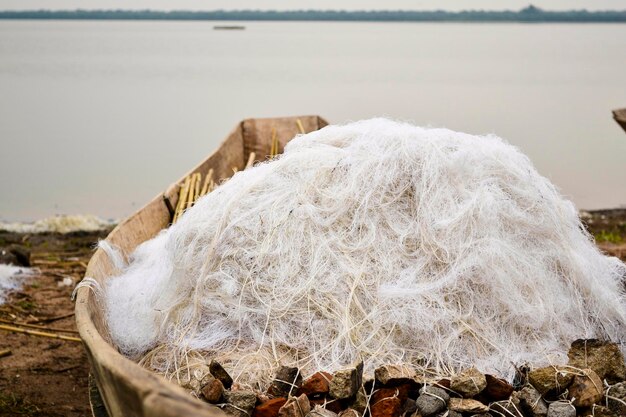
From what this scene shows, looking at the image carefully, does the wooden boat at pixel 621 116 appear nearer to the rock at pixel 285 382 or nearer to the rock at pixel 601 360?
the rock at pixel 601 360

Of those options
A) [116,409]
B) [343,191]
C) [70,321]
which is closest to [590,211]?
[70,321]

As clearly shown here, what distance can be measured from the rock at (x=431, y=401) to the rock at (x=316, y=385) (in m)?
0.32

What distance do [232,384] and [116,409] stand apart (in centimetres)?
70

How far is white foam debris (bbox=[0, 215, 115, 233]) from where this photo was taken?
9.82 meters

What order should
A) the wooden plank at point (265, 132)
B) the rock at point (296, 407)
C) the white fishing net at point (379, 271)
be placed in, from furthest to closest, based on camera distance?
1. the wooden plank at point (265, 132)
2. the white fishing net at point (379, 271)
3. the rock at point (296, 407)

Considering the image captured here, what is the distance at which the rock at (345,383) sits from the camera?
240cm

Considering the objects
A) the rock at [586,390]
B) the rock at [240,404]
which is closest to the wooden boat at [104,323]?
the rock at [240,404]

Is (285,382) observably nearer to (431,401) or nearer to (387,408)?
(387,408)

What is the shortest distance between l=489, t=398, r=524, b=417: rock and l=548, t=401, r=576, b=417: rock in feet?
0.36

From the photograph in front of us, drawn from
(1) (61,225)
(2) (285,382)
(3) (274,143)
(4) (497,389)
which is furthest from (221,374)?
(1) (61,225)

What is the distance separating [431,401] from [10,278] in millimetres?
5244

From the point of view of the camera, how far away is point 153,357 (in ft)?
9.65

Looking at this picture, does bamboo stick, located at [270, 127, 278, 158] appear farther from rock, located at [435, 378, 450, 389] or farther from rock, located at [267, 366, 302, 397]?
rock, located at [435, 378, 450, 389]

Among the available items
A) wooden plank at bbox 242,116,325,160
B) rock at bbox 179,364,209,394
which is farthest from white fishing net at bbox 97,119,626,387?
wooden plank at bbox 242,116,325,160
